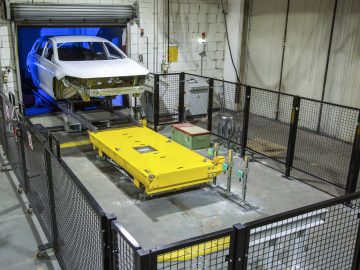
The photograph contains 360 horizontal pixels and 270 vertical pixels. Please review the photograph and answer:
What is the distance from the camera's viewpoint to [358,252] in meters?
3.11

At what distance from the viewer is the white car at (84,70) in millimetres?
8062

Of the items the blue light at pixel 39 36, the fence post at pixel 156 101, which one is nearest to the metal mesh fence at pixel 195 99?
the fence post at pixel 156 101

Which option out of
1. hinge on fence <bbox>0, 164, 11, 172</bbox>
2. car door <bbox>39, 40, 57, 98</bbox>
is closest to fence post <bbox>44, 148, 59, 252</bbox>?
hinge on fence <bbox>0, 164, 11, 172</bbox>

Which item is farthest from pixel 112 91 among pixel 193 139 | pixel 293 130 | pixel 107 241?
pixel 107 241

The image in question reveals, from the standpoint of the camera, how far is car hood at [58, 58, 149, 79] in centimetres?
790

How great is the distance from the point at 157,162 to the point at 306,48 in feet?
20.3

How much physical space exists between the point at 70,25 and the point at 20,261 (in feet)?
22.2

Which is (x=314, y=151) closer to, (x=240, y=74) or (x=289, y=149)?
(x=289, y=149)

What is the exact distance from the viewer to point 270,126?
10.1 metres

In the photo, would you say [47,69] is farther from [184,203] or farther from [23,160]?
[184,203]

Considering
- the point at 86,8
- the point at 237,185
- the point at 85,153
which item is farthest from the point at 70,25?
the point at 237,185

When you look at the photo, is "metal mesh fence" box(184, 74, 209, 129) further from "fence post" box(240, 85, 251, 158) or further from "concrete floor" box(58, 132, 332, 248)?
"concrete floor" box(58, 132, 332, 248)

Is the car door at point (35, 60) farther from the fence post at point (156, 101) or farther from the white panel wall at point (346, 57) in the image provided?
the white panel wall at point (346, 57)

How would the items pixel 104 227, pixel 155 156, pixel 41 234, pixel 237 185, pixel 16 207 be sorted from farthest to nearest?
1. pixel 237 185
2. pixel 155 156
3. pixel 16 207
4. pixel 41 234
5. pixel 104 227
